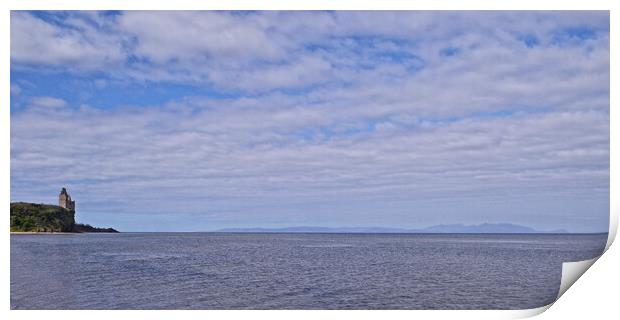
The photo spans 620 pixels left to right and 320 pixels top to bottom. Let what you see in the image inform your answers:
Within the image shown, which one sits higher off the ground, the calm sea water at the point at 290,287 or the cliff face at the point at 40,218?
the cliff face at the point at 40,218

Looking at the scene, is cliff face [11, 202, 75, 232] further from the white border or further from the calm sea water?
→ the white border

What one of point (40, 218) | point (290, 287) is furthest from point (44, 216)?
point (290, 287)

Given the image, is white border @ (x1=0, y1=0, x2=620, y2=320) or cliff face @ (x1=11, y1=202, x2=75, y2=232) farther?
cliff face @ (x1=11, y1=202, x2=75, y2=232)

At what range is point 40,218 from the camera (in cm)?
4434

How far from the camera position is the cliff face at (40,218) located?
39156mm

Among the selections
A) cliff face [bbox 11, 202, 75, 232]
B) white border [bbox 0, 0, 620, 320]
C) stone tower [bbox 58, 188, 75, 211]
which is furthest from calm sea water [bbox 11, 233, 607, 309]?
stone tower [bbox 58, 188, 75, 211]

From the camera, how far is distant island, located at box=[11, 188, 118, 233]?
39688 mm

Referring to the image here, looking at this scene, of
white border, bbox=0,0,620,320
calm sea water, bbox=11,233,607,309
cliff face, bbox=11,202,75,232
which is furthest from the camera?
cliff face, bbox=11,202,75,232

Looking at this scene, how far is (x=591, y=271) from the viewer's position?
8242 millimetres

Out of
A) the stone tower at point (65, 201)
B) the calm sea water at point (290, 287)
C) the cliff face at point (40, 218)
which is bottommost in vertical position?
the calm sea water at point (290, 287)
